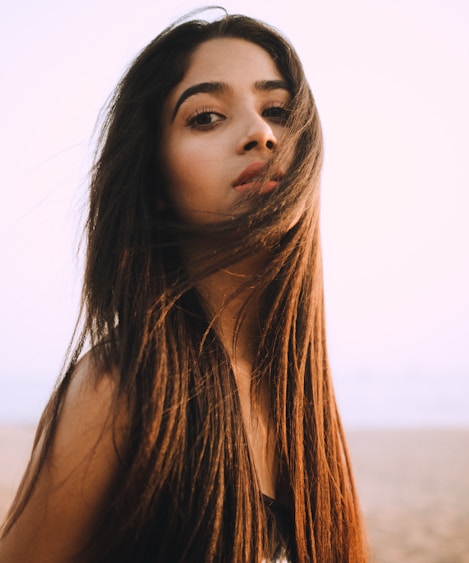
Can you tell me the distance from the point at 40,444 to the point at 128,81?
1.39 metres

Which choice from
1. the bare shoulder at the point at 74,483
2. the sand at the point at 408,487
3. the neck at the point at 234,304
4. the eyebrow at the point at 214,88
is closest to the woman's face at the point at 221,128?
the eyebrow at the point at 214,88

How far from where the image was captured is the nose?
5.98ft

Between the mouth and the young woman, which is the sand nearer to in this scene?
the young woman

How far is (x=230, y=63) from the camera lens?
204 cm

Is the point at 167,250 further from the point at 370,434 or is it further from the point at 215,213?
the point at 370,434

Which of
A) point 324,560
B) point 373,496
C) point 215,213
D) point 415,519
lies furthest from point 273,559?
point 373,496

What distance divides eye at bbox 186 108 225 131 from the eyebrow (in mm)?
75

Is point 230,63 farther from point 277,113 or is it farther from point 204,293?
point 204,293

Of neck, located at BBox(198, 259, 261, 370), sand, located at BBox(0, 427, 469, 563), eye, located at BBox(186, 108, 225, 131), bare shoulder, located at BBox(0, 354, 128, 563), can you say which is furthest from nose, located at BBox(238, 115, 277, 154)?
sand, located at BBox(0, 427, 469, 563)

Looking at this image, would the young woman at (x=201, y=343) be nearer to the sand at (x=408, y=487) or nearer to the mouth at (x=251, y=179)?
the mouth at (x=251, y=179)

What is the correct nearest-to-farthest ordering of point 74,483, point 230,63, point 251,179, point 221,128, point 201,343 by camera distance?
point 74,483 → point 201,343 → point 251,179 → point 221,128 → point 230,63

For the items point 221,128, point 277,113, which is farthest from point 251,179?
point 277,113

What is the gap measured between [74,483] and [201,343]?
0.54m

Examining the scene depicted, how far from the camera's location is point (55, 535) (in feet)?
4.47
